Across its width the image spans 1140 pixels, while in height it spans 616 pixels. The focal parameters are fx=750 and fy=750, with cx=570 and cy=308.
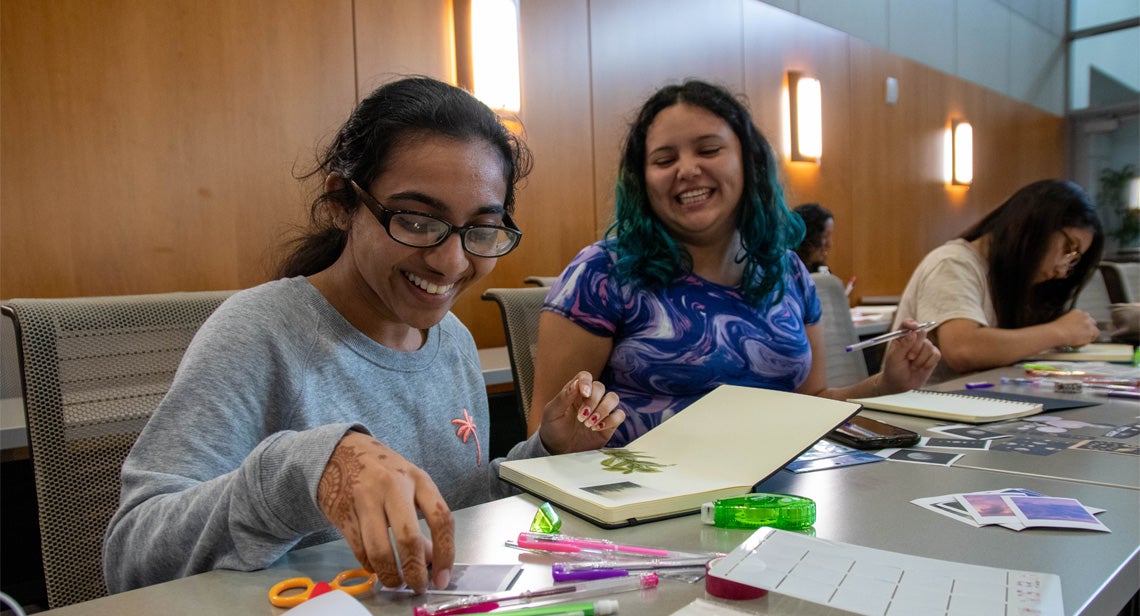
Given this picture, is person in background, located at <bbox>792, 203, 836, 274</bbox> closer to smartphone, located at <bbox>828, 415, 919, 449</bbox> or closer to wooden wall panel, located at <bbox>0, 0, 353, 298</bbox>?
wooden wall panel, located at <bbox>0, 0, 353, 298</bbox>

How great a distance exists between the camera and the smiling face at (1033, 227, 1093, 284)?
2217mm

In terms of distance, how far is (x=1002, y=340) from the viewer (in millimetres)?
2059

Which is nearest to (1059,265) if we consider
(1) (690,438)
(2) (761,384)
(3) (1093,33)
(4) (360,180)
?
(2) (761,384)

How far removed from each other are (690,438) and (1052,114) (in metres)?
9.02

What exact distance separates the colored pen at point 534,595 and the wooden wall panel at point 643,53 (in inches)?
109

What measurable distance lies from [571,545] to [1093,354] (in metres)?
2.14

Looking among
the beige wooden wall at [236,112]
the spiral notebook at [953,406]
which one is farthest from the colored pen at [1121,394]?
the beige wooden wall at [236,112]

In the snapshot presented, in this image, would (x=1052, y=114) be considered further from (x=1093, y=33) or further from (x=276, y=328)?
(x=276, y=328)

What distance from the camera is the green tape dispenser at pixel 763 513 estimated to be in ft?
2.53

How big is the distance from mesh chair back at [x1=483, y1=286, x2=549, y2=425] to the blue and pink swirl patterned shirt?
2.9 inches

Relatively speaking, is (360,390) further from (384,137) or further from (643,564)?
(643,564)

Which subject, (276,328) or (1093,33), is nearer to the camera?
(276,328)

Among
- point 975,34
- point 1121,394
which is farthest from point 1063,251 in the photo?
point 975,34

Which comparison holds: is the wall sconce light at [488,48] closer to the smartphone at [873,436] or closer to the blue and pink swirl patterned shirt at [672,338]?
the blue and pink swirl patterned shirt at [672,338]
